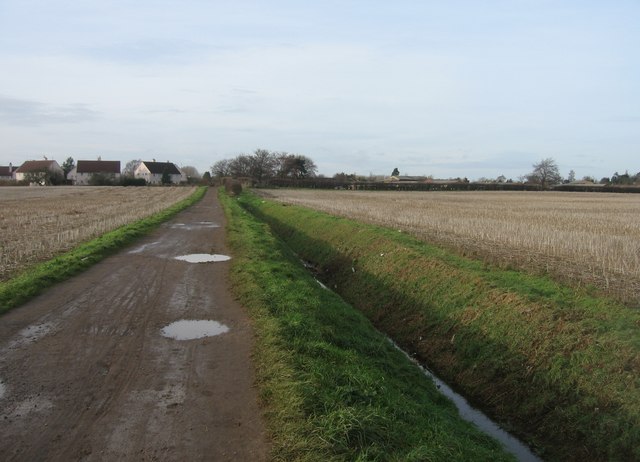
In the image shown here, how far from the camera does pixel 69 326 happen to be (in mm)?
8719

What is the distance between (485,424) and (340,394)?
3.50 m

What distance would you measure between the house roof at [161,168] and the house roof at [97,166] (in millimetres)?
9096

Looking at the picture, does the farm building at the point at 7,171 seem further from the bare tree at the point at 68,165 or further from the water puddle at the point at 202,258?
the water puddle at the point at 202,258

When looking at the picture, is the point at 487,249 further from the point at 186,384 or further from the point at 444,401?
the point at 186,384

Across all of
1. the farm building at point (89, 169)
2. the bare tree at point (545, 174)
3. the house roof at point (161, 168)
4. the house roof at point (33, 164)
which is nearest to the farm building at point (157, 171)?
the house roof at point (161, 168)

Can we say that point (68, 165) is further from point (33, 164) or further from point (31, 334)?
point (31, 334)

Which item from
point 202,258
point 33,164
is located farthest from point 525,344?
point 33,164

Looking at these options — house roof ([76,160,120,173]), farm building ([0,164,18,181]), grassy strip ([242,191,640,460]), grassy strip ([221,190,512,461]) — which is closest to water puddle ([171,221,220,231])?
grassy strip ([242,191,640,460])

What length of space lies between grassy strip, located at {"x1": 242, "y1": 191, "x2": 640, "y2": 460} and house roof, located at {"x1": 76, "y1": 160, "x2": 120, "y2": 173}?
462 ft

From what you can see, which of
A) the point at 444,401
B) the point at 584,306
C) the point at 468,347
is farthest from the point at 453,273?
the point at 444,401

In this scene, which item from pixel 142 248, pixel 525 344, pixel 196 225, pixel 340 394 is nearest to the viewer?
pixel 340 394

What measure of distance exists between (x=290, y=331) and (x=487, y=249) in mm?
9875

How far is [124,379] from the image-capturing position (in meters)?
6.53

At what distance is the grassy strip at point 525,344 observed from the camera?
284 inches
